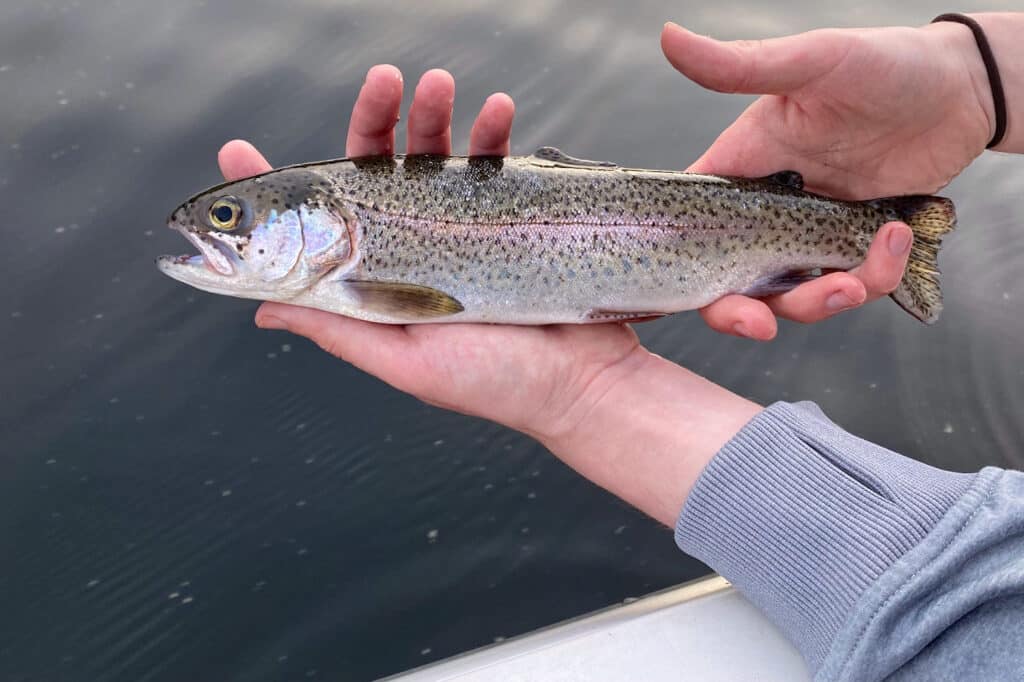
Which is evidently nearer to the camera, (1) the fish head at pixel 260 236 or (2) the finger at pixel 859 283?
(2) the finger at pixel 859 283

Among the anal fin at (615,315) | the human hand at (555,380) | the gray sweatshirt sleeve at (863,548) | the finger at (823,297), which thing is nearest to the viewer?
the gray sweatshirt sleeve at (863,548)

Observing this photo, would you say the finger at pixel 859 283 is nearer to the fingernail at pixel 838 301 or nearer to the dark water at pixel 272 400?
the fingernail at pixel 838 301

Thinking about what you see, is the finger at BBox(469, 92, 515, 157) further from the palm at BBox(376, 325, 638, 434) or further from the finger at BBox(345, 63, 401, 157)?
the palm at BBox(376, 325, 638, 434)

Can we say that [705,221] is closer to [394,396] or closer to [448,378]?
[448,378]

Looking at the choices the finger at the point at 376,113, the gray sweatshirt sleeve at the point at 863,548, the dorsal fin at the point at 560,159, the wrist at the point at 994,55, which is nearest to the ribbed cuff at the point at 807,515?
the gray sweatshirt sleeve at the point at 863,548

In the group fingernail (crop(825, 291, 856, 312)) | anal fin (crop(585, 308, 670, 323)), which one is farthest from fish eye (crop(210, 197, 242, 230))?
fingernail (crop(825, 291, 856, 312))

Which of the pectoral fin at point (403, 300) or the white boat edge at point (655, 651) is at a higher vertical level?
the pectoral fin at point (403, 300)

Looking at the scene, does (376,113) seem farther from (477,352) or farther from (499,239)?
(477,352)
